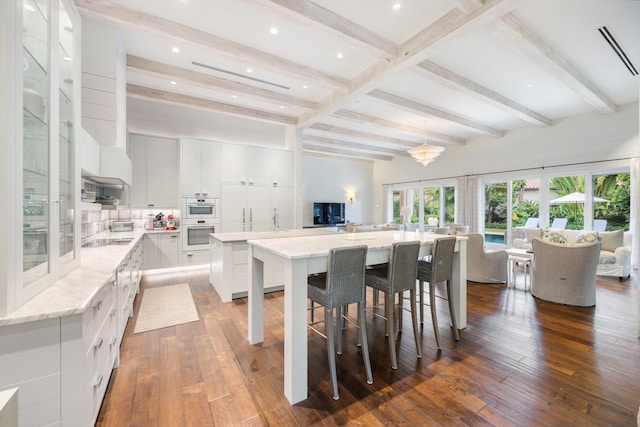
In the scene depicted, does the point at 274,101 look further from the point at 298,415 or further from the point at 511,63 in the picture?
the point at 298,415

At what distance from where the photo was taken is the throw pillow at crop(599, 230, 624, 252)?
5020 mm

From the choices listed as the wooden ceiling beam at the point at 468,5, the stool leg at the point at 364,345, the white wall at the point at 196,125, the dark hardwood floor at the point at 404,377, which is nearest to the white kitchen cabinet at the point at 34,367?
the dark hardwood floor at the point at 404,377

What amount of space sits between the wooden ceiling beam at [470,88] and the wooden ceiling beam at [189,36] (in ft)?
5.17

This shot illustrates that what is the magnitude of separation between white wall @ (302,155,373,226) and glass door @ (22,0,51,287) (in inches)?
288

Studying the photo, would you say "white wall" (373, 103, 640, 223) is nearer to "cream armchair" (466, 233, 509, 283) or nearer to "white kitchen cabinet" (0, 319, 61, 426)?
"cream armchair" (466, 233, 509, 283)

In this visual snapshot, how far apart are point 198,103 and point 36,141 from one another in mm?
4183

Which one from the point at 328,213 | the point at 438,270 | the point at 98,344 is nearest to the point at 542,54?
the point at 438,270

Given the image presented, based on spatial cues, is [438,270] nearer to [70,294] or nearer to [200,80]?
[70,294]

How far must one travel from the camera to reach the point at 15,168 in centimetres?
115

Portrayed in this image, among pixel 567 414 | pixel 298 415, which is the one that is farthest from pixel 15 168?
pixel 567 414

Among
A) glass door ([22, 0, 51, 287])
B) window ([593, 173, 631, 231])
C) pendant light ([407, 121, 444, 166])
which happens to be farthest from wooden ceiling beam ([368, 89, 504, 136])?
glass door ([22, 0, 51, 287])

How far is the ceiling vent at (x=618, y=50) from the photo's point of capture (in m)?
3.09

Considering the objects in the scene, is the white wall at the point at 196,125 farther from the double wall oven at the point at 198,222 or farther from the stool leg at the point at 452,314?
the stool leg at the point at 452,314

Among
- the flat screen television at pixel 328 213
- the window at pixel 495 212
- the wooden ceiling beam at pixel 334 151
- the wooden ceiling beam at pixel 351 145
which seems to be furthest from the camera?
the flat screen television at pixel 328 213
